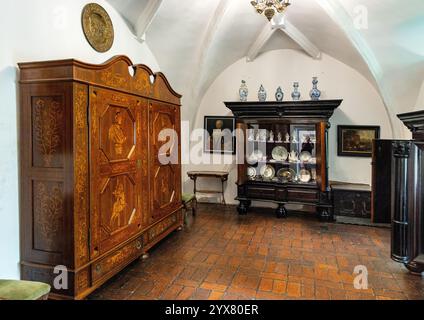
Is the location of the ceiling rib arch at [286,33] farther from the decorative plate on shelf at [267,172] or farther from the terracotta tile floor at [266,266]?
the terracotta tile floor at [266,266]

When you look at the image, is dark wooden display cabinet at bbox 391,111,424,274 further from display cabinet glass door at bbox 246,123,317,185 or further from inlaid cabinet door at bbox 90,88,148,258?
inlaid cabinet door at bbox 90,88,148,258

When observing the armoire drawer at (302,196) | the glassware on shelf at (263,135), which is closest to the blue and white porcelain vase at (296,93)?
the glassware on shelf at (263,135)

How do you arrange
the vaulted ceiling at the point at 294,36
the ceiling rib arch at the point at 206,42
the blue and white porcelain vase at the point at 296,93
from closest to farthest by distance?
the vaulted ceiling at the point at 294,36, the ceiling rib arch at the point at 206,42, the blue and white porcelain vase at the point at 296,93

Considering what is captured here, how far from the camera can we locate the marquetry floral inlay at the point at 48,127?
2.32 metres

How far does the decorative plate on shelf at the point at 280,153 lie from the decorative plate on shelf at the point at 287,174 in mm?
226

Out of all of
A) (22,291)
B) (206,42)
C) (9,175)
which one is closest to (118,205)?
(9,175)

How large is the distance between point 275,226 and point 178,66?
3324 millimetres

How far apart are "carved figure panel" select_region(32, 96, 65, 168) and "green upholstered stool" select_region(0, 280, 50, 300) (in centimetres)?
89

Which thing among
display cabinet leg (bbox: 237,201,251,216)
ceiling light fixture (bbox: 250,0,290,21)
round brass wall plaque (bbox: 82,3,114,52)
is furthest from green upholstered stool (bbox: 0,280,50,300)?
display cabinet leg (bbox: 237,201,251,216)

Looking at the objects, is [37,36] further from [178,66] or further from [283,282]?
[283,282]

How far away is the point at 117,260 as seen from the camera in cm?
289

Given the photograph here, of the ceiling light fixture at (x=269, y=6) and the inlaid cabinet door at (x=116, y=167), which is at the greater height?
the ceiling light fixture at (x=269, y=6)

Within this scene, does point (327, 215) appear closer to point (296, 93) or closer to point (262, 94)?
point (296, 93)

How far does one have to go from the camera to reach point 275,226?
475 cm
